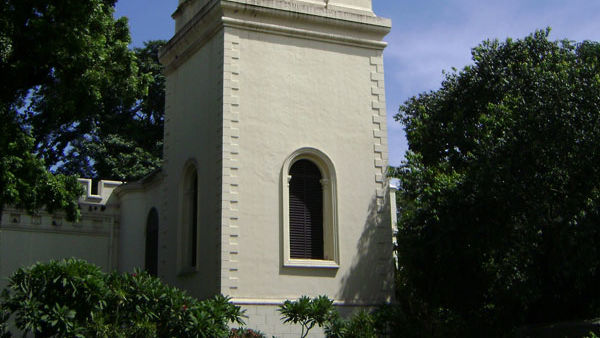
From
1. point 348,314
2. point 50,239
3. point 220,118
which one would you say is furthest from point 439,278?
point 50,239

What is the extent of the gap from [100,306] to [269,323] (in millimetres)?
4207

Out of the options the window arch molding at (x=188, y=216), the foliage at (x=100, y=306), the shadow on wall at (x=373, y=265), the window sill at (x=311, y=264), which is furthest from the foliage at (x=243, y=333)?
the window arch molding at (x=188, y=216)

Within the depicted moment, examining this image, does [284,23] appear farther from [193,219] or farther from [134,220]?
[134,220]

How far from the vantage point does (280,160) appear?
18016 mm

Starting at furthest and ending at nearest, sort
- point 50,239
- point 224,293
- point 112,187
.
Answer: point 112,187 < point 50,239 < point 224,293

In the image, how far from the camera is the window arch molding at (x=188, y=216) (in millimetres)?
19047

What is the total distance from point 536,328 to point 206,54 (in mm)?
11067

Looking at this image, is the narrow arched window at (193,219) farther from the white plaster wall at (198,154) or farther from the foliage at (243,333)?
the foliage at (243,333)

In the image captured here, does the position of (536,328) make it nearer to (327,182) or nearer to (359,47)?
(327,182)

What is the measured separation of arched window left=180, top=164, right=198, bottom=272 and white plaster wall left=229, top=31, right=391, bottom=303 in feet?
8.01

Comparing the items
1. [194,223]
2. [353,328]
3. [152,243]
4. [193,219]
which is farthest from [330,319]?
[152,243]

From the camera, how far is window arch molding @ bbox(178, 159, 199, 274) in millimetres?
19047

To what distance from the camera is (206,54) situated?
63.5 ft

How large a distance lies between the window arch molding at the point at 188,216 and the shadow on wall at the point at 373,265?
163 inches
